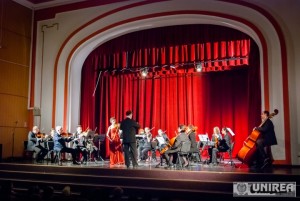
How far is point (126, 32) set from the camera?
11836 millimetres

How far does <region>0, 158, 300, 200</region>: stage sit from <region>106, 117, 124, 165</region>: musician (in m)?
1.39

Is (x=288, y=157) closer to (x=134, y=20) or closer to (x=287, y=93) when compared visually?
(x=287, y=93)

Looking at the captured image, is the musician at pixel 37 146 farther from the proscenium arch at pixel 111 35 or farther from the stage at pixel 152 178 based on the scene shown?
the proscenium arch at pixel 111 35

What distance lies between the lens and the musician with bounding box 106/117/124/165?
31.0ft

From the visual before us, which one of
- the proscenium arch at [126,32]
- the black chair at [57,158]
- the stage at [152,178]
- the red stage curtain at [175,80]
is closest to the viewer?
the stage at [152,178]

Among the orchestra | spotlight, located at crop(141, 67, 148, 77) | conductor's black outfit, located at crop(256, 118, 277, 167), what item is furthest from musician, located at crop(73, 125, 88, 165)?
conductor's black outfit, located at crop(256, 118, 277, 167)

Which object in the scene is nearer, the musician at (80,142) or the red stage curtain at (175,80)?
the musician at (80,142)

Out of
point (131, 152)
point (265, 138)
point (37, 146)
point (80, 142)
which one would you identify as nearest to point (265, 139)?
point (265, 138)

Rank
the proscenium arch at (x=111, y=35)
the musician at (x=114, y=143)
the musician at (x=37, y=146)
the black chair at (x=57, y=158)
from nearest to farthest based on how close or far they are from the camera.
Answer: the musician at (x=114, y=143)
the black chair at (x=57, y=158)
the musician at (x=37, y=146)
the proscenium arch at (x=111, y=35)

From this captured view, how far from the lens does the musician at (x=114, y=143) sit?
9.46 m

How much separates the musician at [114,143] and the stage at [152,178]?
4.57 feet

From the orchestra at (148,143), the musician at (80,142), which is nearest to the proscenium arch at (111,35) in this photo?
the orchestra at (148,143)

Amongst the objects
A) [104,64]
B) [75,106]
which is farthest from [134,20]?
[75,106]

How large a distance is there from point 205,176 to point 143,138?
133 inches
